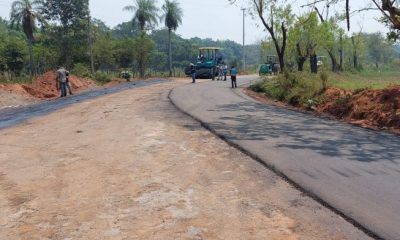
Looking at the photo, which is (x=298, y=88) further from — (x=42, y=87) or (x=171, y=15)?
(x=171, y=15)

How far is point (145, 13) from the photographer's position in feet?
176

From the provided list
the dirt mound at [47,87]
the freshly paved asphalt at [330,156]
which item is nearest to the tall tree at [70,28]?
the dirt mound at [47,87]

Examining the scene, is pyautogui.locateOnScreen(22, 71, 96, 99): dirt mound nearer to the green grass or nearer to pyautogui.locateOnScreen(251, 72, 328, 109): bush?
pyautogui.locateOnScreen(251, 72, 328, 109): bush

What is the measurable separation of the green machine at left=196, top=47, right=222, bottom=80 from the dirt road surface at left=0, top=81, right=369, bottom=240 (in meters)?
26.8

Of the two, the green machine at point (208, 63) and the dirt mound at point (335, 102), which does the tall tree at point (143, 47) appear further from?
the dirt mound at point (335, 102)

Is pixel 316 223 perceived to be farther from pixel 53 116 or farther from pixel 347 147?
pixel 53 116

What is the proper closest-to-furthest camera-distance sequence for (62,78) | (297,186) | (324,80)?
(297,186) < (324,80) < (62,78)

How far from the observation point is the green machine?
37531 millimetres

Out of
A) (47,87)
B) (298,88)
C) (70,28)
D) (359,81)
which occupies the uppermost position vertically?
(70,28)

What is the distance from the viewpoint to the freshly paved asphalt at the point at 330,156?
566 cm

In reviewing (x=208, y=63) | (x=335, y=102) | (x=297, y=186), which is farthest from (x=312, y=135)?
(x=208, y=63)

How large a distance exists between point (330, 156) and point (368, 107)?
22.2 feet

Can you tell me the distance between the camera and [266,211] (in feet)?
18.3

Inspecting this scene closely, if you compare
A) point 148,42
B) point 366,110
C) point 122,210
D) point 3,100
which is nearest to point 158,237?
point 122,210
